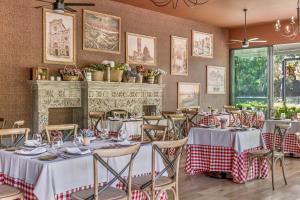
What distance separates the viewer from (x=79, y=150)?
351 cm

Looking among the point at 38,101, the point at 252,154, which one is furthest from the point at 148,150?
the point at 38,101

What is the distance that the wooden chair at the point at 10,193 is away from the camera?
319 centimetres

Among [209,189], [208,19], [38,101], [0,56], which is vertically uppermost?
[208,19]

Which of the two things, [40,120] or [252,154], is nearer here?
[252,154]

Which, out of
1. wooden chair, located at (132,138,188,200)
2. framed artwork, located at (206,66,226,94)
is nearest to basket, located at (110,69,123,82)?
framed artwork, located at (206,66,226,94)

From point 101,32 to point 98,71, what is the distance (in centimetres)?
124

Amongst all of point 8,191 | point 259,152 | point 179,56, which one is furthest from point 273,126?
point 8,191

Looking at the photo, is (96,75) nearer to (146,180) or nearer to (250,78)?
(146,180)

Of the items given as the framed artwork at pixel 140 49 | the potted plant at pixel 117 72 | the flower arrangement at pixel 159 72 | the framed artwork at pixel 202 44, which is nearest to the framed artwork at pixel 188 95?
the framed artwork at pixel 202 44

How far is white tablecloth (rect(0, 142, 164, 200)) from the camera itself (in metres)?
3.07

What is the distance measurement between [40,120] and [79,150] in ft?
15.2

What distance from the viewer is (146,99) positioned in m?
10.0

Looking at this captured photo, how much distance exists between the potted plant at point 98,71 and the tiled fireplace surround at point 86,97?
0.58 ft

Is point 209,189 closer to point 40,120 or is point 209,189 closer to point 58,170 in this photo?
point 58,170
